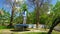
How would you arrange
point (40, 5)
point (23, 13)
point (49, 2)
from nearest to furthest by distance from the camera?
1. point (40, 5)
2. point (49, 2)
3. point (23, 13)

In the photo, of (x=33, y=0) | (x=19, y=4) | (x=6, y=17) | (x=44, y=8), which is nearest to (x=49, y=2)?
(x=44, y=8)

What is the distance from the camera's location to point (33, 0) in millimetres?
24391

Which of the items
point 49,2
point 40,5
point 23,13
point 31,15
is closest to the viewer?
point 40,5

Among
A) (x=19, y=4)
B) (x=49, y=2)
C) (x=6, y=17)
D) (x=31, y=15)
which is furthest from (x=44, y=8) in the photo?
(x=31, y=15)

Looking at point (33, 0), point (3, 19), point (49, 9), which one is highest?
point (33, 0)

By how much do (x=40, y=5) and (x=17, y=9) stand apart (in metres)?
4.88

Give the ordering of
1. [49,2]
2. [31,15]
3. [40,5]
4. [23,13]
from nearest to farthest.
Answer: [40,5], [49,2], [23,13], [31,15]

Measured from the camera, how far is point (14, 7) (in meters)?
25.2

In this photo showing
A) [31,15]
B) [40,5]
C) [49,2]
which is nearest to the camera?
[40,5]

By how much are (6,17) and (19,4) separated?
20.4 feet

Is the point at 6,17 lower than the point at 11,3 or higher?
lower

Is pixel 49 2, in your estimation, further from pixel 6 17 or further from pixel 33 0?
pixel 6 17

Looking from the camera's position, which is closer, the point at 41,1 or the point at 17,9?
the point at 41,1

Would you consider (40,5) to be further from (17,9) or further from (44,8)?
(17,9)
